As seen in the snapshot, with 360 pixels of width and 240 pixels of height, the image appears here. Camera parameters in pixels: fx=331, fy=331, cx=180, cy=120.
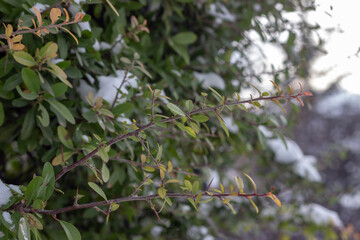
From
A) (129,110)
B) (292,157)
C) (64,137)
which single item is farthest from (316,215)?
(64,137)

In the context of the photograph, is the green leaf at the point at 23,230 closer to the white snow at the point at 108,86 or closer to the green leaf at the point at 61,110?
the green leaf at the point at 61,110

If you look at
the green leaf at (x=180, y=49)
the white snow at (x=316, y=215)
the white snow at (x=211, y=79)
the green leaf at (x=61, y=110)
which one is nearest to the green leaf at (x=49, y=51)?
the green leaf at (x=61, y=110)

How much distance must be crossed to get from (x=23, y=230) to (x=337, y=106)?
18.2 feet

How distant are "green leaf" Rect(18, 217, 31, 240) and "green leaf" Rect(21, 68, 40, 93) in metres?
0.32

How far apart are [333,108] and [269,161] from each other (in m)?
3.85

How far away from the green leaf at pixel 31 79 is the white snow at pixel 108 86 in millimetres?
208

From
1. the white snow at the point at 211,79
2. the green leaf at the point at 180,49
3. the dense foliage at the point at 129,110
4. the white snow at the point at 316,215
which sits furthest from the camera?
the white snow at the point at 316,215

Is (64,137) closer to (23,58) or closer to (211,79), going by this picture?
(23,58)

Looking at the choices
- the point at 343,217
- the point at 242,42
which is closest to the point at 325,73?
the point at 242,42

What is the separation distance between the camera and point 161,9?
1.41 meters

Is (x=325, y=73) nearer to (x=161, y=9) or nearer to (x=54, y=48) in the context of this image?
(x=161, y=9)

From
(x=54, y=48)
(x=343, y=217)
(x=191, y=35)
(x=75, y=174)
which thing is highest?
Answer: (x=54, y=48)

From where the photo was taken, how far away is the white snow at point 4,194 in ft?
2.11

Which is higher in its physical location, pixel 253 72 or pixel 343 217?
pixel 253 72
